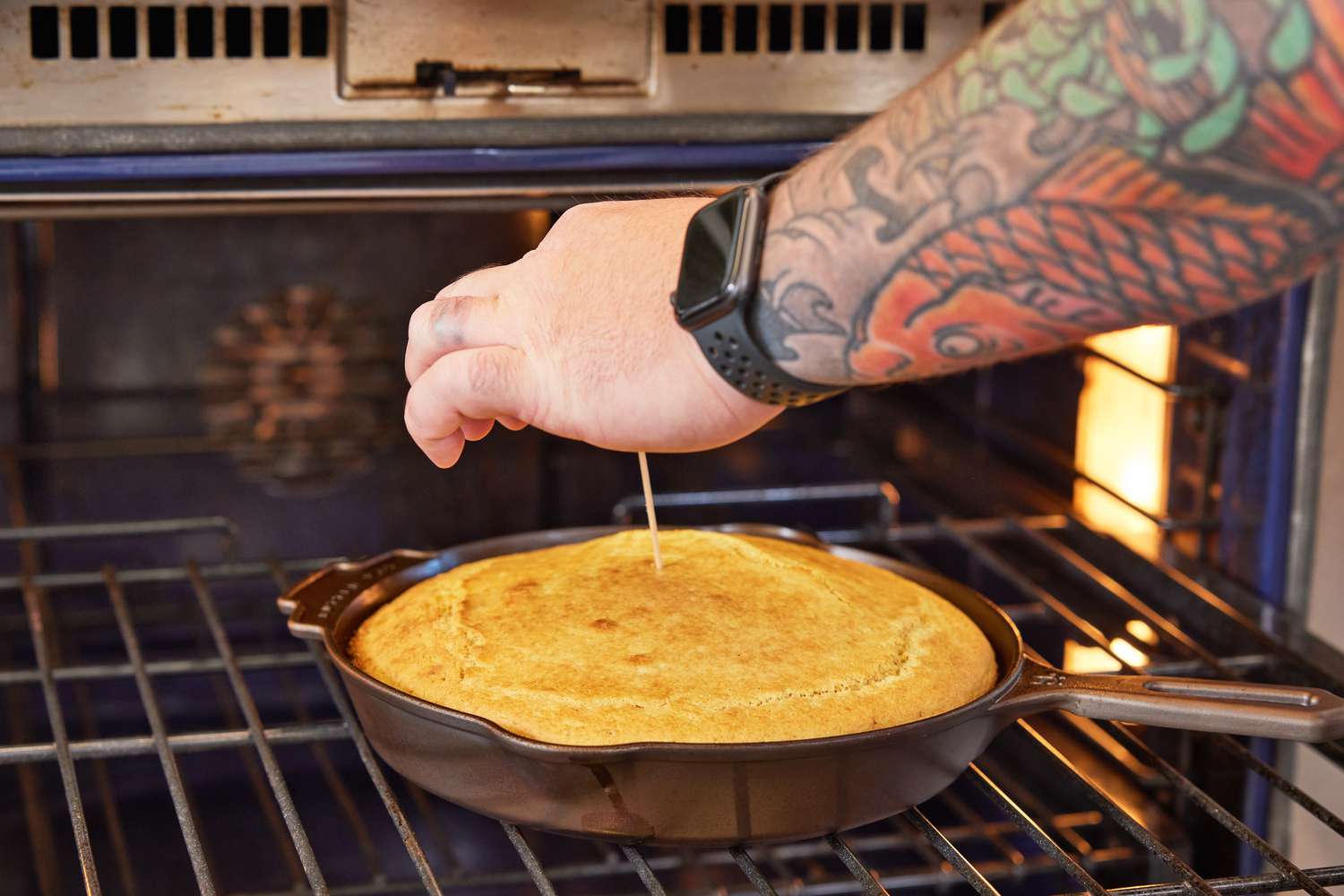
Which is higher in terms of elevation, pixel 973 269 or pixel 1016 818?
pixel 973 269

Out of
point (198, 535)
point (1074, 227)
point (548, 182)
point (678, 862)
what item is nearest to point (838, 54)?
point (548, 182)

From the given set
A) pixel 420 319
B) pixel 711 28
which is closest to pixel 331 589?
pixel 420 319

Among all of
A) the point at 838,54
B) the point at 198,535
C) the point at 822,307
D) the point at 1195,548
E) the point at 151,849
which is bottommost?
the point at 151,849

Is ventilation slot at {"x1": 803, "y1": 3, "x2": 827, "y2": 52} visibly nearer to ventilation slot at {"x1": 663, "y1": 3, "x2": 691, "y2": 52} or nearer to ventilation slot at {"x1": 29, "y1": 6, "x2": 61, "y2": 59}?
ventilation slot at {"x1": 663, "y1": 3, "x2": 691, "y2": 52}

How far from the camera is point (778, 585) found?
3.51 feet

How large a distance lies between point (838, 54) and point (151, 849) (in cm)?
110

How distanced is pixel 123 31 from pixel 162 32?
0.10 feet

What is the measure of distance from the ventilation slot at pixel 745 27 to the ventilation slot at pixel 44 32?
519 millimetres

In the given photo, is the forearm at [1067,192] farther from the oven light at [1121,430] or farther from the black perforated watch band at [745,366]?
the oven light at [1121,430]

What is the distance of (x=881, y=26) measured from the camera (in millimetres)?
1161

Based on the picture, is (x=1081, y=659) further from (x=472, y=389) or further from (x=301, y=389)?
(x=301, y=389)

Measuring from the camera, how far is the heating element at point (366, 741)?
125 cm

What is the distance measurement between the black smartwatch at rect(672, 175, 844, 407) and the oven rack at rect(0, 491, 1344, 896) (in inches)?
11.7

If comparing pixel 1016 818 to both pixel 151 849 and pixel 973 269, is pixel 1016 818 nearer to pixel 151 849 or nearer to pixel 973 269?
pixel 973 269
